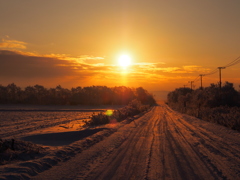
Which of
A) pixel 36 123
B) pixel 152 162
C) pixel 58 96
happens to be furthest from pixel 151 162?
pixel 58 96

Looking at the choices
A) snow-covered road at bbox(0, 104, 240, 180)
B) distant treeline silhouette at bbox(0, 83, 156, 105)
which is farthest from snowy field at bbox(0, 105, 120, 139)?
distant treeline silhouette at bbox(0, 83, 156, 105)

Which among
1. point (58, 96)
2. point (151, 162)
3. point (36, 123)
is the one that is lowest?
point (151, 162)

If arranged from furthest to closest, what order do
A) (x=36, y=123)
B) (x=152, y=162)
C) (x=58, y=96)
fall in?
(x=58, y=96) → (x=36, y=123) → (x=152, y=162)

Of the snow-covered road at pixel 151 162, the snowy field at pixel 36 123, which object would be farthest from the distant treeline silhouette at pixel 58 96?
the snow-covered road at pixel 151 162

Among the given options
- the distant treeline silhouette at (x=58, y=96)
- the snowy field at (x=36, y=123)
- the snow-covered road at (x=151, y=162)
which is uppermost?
the distant treeline silhouette at (x=58, y=96)

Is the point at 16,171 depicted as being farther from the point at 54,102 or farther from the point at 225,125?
the point at 54,102

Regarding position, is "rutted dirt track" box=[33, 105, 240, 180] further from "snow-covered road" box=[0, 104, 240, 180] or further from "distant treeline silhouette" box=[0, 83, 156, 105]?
"distant treeline silhouette" box=[0, 83, 156, 105]

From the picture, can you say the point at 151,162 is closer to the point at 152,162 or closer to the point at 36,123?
the point at 152,162

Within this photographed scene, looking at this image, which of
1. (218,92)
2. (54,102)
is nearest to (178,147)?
(218,92)

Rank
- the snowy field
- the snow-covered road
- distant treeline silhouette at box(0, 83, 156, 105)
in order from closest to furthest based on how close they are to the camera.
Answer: the snow-covered road < the snowy field < distant treeline silhouette at box(0, 83, 156, 105)

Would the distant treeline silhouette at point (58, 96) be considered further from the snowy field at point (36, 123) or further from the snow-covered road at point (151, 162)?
the snow-covered road at point (151, 162)

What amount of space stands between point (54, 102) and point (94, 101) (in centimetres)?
1292

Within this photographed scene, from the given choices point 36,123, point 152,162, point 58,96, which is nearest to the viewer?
point 152,162

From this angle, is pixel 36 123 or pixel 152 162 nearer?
pixel 152 162
